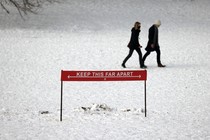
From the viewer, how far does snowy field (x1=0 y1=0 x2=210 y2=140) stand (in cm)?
873

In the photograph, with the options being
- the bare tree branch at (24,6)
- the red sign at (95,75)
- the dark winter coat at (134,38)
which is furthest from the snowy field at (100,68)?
the red sign at (95,75)

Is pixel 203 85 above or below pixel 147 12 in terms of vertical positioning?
below

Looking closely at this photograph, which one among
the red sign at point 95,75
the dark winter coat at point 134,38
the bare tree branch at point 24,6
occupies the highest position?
the bare tree branch at point 24,6

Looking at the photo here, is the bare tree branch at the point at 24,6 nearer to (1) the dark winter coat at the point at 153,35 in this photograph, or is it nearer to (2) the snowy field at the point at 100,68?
(2) the snowy field at the point at 100,68

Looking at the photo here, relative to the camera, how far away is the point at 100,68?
15250 millimetres

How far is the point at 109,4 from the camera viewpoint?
29344mm

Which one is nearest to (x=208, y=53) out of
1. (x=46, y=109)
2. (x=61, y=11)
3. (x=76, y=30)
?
(x=76, y=30)

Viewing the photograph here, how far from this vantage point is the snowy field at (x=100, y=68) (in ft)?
28.7

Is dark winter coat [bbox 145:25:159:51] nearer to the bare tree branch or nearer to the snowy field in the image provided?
the snowy field

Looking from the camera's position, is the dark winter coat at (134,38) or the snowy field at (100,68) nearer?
the snowy field at (100,68)

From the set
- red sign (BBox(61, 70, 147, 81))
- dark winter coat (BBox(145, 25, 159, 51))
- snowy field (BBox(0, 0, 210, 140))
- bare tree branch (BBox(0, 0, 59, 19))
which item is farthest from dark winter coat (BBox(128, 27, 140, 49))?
bare tree branch (BBox(0, 0, 59, 19))

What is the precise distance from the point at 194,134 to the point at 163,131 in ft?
1.87

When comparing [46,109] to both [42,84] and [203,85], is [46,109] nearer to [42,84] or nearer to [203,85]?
[42,84]

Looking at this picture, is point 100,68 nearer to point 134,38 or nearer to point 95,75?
point 134,38
